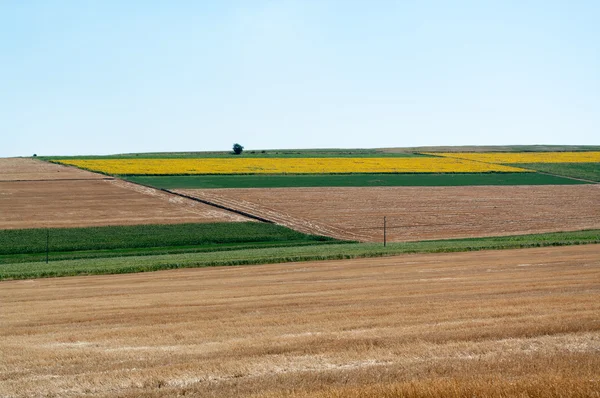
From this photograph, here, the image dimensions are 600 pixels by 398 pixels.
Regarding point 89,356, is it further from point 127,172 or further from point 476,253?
point 127,172

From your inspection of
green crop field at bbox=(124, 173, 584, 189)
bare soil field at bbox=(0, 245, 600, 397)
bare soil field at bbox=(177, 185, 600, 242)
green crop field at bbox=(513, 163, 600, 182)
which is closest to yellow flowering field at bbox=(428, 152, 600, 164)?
green crop field at bbox=(513, 163, 600, 182)

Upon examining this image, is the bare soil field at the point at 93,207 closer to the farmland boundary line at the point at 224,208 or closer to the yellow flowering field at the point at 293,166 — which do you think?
the farmland boundary line at the point at 224,208

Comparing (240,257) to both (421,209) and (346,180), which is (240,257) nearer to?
(421,209)

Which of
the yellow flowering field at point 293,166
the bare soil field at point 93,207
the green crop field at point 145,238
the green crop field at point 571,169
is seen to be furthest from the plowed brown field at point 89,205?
the green crop field at point 571,169

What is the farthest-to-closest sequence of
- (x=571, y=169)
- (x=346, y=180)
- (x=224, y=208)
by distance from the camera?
1. (x=571, y=169)
2. (x=346, y=180)
3. (x=224, y=208)

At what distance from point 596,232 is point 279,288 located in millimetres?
36036

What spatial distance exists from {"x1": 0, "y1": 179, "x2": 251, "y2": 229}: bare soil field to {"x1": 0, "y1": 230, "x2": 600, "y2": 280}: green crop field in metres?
16.2

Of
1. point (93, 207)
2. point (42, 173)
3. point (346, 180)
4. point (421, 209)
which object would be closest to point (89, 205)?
point (93, 207)

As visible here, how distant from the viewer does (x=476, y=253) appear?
45250 millimetres

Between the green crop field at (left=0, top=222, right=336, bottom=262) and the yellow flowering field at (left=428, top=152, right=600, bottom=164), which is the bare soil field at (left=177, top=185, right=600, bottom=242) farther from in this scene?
the yellow flowering field at (left=428, top=152, right=600, bottom=164)

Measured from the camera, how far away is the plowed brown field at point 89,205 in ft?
216

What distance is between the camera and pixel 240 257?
150 ft

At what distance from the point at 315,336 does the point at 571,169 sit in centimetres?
10276

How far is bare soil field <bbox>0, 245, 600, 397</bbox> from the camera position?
14.0 m
